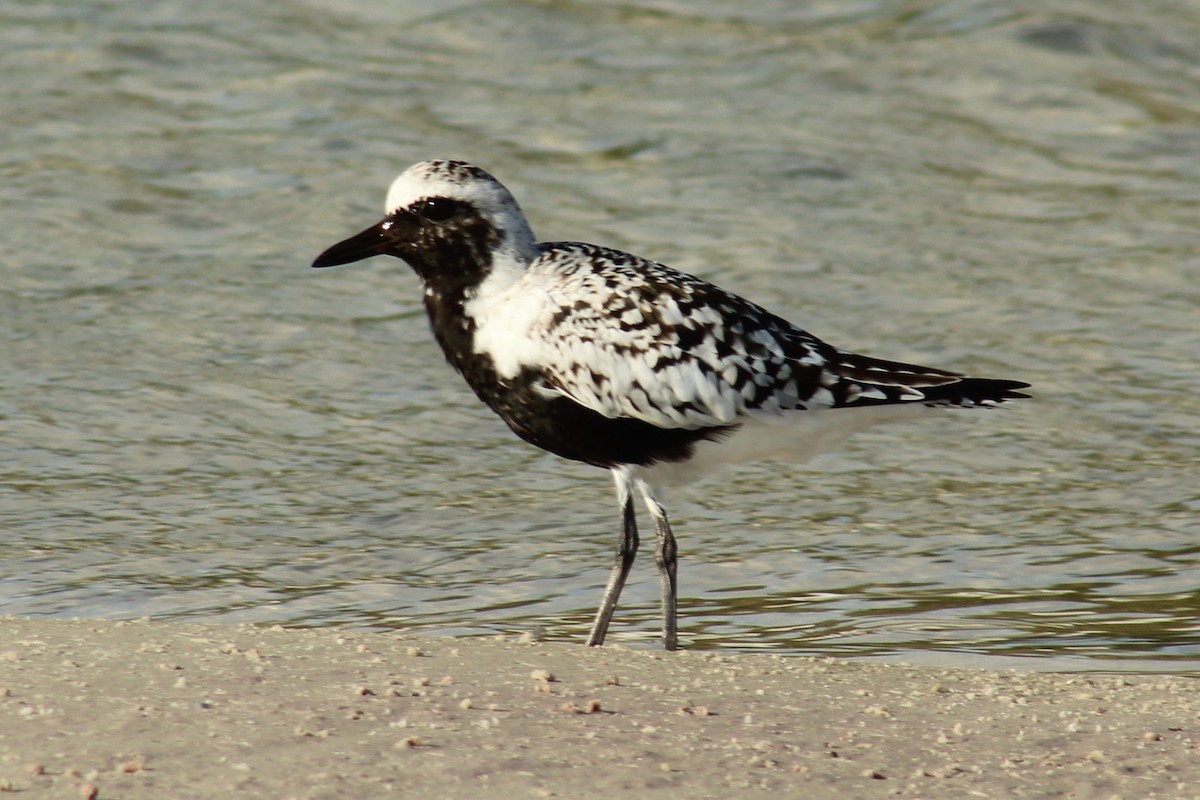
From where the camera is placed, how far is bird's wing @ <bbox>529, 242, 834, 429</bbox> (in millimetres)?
6043

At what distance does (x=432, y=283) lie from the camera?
251 inches

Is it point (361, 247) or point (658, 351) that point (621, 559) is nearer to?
point (658, 351)

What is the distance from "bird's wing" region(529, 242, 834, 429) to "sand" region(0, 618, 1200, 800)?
908 mm

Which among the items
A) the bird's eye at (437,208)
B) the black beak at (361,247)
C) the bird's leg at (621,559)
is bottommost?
the bird's leg at (621,559)

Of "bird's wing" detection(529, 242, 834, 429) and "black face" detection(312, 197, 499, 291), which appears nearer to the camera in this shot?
"bird's wing" detection(529, 242, 834, 429)

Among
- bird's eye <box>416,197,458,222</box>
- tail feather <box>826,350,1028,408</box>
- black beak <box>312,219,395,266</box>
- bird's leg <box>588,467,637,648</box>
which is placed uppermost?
bird's eye <box>416,197,458,222</box>

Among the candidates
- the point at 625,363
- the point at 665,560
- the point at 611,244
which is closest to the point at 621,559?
the point at 665,560

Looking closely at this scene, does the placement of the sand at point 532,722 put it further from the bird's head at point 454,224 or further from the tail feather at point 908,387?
the bird's head at point 454,224

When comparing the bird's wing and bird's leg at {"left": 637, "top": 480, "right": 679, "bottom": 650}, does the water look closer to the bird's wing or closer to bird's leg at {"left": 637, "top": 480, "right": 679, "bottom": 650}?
bird's leg at {"left": 637, "top": 480, "right": 679, "bottom": 650}

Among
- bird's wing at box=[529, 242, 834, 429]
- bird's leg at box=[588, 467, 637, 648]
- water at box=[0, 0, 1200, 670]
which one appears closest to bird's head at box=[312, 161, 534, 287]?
bird's wing at box=[529, 242, 834, 429]

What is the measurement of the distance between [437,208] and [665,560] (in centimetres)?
152

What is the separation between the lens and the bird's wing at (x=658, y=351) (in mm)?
6043

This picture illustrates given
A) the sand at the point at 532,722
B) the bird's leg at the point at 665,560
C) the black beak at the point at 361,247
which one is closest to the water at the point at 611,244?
the bird's leg at the point at 665,560

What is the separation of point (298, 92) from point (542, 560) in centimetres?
723
